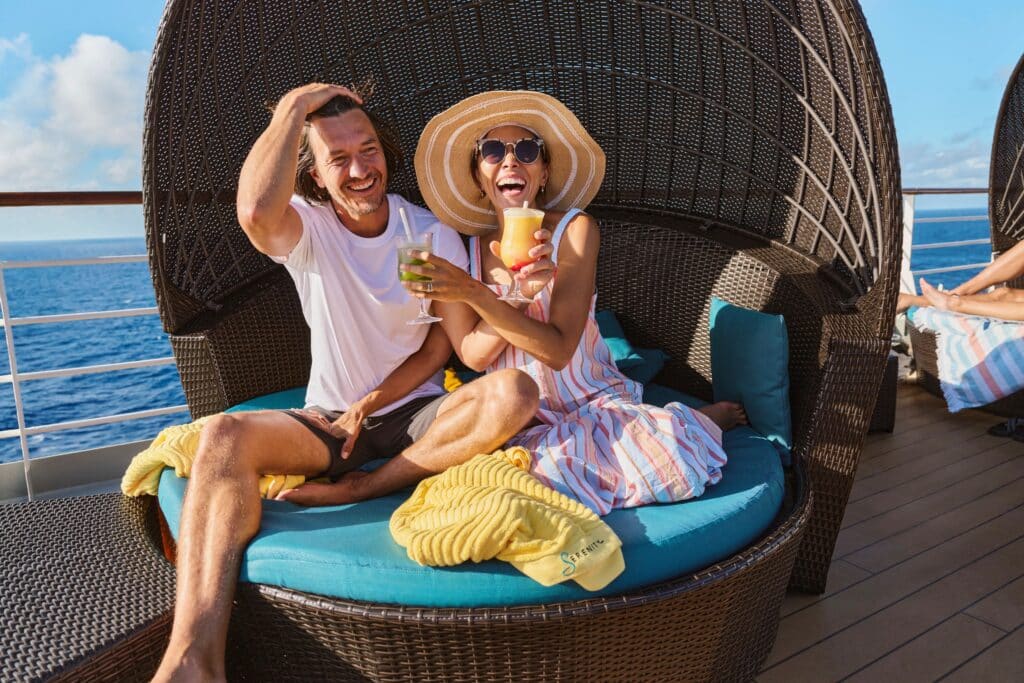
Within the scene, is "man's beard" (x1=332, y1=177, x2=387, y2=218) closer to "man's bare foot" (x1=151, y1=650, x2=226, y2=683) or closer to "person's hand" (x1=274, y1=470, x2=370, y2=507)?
"person's hand" (x1=274, y1=470, x2=370, y2=507)

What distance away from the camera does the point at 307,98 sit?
6.58ft

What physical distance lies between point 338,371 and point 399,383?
0.63 ft

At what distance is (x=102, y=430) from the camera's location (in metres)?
32.5

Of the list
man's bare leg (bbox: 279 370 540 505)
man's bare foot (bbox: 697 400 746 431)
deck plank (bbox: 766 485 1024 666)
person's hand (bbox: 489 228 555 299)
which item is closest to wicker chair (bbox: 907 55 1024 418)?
deck plank (bbox: 766 485 1024 666)

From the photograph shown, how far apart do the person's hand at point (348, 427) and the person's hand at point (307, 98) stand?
86 cm

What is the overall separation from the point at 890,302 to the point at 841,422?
0.39 m

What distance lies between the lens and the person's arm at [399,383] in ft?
7.04

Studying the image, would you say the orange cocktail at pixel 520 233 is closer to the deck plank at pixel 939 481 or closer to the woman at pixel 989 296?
the deck plank at pixel 939 481

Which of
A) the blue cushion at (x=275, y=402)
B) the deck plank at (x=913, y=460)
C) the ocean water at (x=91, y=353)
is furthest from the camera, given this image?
the ocean water at (x=91, y=353)

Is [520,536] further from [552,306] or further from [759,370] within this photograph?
[759,370]

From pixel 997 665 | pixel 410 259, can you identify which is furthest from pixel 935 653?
pixel 410 259

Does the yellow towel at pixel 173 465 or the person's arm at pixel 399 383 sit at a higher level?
the person's arm at pixel 399 383

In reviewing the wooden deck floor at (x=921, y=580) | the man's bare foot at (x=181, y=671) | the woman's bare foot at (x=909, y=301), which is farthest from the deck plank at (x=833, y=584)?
the woman's bare foot at (x=909, y=301)

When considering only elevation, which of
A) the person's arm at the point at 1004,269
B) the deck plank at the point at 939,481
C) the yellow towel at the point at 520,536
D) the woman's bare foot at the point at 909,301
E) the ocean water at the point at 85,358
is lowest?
→ the ocean water at the point at 85,358
